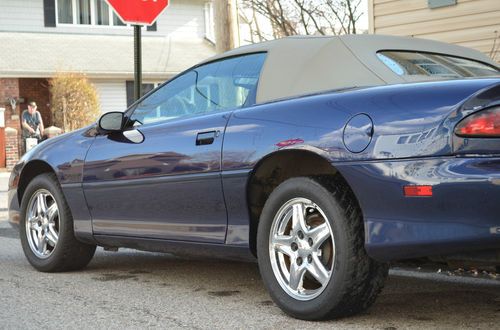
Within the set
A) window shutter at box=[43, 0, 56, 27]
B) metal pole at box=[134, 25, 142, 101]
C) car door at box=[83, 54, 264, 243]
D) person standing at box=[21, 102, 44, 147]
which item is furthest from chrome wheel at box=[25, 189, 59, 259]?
window shutter at box=[43, 0, 56, 27]

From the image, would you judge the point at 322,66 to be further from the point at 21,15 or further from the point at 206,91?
the point at 21,15

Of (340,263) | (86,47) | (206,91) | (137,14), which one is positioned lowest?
(340,263)

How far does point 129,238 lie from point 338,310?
1.90 meters

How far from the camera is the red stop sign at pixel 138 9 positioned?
29.7ft

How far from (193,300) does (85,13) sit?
24573 mm

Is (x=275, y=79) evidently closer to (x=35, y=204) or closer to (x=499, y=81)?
(x=499, y=81)

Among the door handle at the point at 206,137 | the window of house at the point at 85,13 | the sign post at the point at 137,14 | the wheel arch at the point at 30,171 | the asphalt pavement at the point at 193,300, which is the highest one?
the window of house at the point at 85,13

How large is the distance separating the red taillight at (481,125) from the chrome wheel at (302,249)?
2.80 feet

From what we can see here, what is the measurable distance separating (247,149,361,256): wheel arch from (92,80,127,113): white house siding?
23902mm

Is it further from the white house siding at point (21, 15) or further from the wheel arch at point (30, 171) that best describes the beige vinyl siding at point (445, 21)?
the white house siding at point (21, 15)

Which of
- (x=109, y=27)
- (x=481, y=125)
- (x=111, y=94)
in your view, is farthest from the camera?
(x=109, y=27)

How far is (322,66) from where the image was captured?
16.4ft

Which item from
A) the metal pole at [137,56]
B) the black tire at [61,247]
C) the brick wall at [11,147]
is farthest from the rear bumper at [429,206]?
the brick wall at [11,147]

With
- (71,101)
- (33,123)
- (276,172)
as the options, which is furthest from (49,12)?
(276,172)
